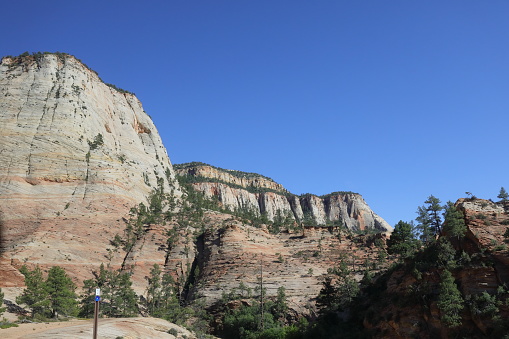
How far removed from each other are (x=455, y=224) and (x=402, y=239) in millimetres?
32468

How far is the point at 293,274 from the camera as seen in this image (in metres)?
69.2

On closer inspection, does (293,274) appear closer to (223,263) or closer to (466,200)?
(223,263)

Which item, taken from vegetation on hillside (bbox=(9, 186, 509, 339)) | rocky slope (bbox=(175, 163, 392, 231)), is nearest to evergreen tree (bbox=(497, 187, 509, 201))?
vegetation on hillside (bbox=(9, 186, 509, 339))

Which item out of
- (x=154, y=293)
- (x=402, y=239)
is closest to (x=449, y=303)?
(x=402, y=239)

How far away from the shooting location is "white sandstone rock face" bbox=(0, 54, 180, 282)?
213 ft

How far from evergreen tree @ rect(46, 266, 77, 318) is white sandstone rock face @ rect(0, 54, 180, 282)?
40.2ft

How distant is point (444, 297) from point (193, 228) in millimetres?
62145

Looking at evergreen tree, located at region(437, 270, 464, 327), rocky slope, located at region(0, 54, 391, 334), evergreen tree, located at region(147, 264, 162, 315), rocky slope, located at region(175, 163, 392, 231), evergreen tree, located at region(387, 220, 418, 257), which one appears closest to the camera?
evergreen tree, located at region(437, 270, 464, 327)

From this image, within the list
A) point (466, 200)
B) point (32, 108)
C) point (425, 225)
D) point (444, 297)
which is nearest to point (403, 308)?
point (444, 297)

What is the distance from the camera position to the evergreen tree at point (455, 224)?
3753 centimetres

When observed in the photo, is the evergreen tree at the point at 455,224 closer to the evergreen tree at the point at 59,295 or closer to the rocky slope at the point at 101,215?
the rocky slope at the point at 101,215

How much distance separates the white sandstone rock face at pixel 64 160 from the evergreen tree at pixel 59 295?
40.2ft

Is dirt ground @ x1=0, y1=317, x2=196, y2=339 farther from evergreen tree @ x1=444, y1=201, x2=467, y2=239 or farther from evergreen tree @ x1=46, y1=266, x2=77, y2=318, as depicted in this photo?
evergreen tree @ x1=444, y1=201, x2=467, y2=239

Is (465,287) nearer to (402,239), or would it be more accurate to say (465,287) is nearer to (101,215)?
(402,239)
